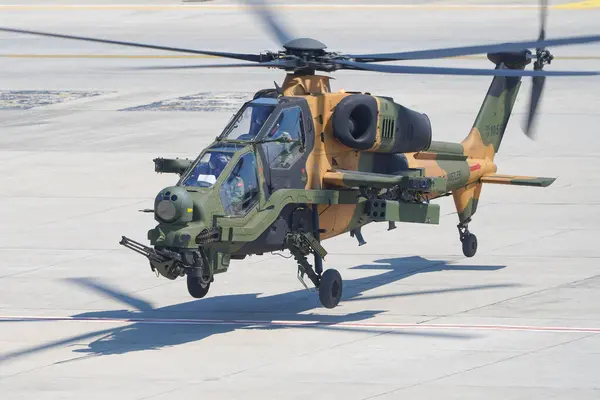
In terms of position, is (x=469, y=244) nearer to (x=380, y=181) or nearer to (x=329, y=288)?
(x=380, y=181)

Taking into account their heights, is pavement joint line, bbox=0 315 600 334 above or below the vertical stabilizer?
below

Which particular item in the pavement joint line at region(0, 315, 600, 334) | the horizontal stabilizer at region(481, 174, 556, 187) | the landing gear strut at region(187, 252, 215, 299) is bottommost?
the pavement joint line at region(0, 315, 600, 334)

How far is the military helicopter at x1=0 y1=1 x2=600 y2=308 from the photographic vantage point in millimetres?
18594

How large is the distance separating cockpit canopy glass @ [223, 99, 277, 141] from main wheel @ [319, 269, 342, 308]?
248 centimetres

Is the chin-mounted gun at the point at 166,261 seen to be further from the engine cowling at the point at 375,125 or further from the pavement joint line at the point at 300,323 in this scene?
the engine cowling at the point at 375,125

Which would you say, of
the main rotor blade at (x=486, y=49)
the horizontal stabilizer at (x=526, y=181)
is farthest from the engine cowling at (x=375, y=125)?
the horizontal stabilizer at (x=526, y=181)

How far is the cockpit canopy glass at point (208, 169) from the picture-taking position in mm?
19172

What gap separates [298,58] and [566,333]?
570 centimetres

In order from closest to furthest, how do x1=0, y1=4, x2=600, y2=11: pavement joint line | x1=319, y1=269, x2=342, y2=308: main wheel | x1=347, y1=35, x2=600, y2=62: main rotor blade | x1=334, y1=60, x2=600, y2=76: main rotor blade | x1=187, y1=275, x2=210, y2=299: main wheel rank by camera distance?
1. x1=347, y1=35, x2=600, y2=62: main rotor blade
2. x1=334, y1=60, x2=600, y2=76: main rotor blade
3. x1=319, y1=269, x2=342, y2=308: main wheel
4. x1=187, y1=275, x2=210, y2=299: main wheel
5. x1=0, y1=4, x2=600, y2=11: pavement joint line

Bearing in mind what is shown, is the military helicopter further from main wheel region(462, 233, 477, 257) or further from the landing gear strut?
main wheel region(462, 233, 477, 257)

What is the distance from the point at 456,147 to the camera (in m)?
23.9

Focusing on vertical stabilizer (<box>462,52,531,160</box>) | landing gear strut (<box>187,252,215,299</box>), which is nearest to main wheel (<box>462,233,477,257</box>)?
vertical stabilizer (<box>462,52,531,160</box>)

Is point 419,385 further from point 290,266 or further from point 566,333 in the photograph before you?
point 290,266

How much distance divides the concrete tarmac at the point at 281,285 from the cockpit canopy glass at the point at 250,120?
1.87 m
